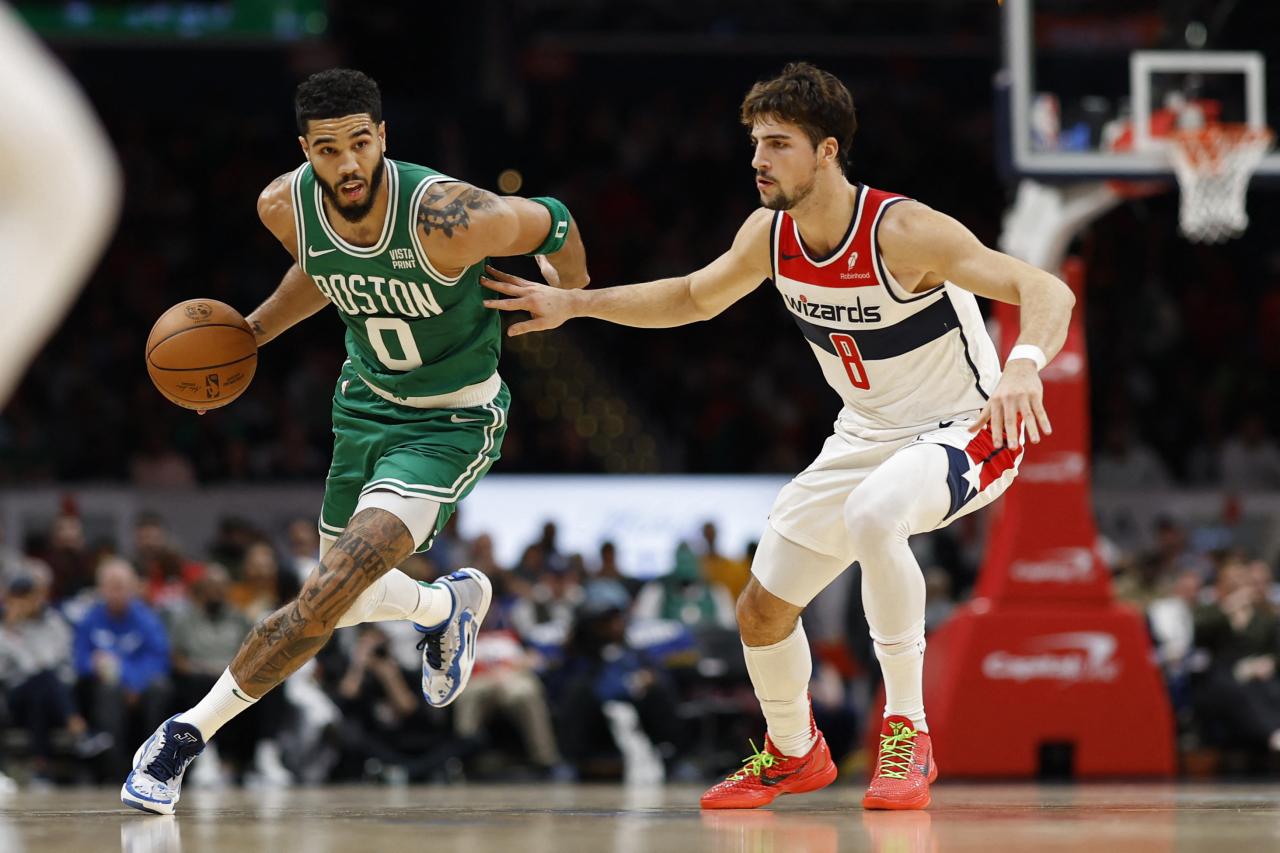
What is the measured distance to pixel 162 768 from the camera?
538 cm

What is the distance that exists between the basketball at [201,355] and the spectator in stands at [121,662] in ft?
18.5

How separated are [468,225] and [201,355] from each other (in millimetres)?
1052

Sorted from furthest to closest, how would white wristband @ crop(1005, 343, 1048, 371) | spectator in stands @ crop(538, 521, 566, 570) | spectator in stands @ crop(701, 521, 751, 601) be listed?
spectator in stands @ crop(538, 521, 566, 570) < spectator in stands @ crop(701, 521, 751, 601) < white wristband @ crop(1005, 343, 1048, 371)

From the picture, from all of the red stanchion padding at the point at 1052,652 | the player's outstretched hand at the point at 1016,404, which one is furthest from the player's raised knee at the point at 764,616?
the red stanchion padding at the point at 1052,652

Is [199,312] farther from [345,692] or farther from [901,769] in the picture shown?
[345,692]

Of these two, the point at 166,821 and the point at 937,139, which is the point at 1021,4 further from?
the point at 937,139

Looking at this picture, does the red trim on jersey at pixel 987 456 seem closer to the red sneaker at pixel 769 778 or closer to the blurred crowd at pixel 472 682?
the red sneaker at pixel 769 778

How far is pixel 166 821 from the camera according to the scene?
504cm

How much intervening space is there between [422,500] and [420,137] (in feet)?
41.2

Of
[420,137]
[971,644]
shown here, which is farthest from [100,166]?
[420,137]

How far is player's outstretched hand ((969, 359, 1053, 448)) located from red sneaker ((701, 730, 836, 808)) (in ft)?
4.75

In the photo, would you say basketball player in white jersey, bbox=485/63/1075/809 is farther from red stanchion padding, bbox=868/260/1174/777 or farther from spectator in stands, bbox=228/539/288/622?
spectator in stands, bbox=228/539/288/622

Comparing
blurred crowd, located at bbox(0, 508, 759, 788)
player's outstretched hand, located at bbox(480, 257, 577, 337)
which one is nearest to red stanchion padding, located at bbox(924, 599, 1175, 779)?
blurred crowd, located at bbox(0, 508, 759, 788)

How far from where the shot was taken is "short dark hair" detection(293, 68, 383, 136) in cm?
533
